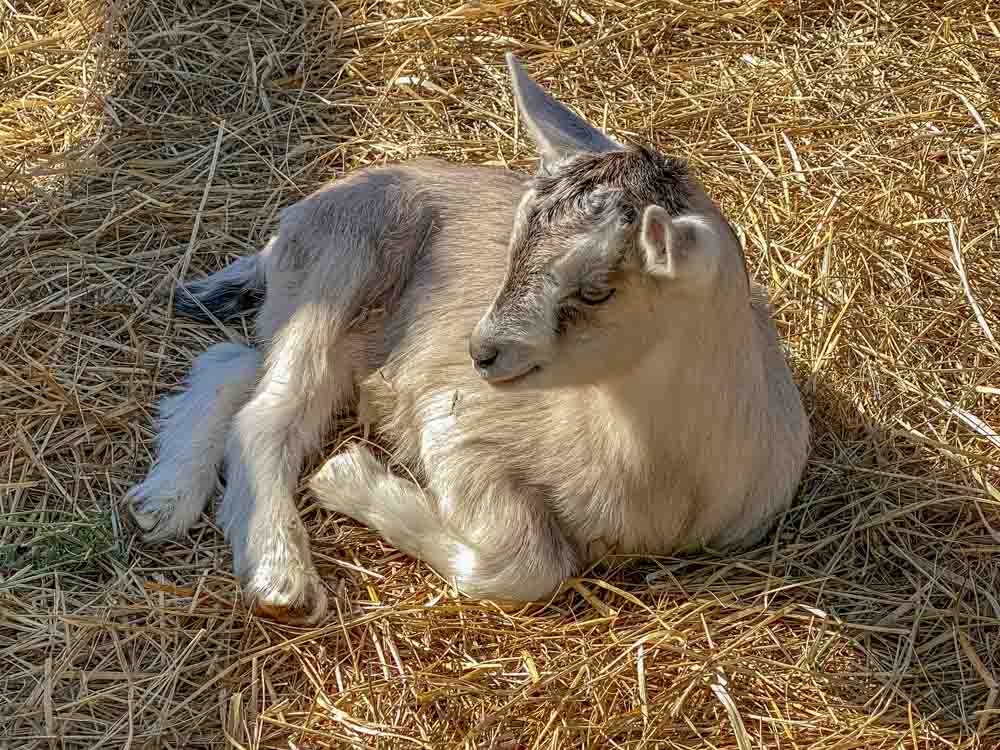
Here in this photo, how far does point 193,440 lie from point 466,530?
1.09 meters

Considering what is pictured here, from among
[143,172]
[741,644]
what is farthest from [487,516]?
[143,172]

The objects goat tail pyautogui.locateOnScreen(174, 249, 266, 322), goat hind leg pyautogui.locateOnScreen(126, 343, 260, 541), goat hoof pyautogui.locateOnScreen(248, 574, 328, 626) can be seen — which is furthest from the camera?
goat tail pyautogui.locateOnScreen(174, 249, 266, 322)

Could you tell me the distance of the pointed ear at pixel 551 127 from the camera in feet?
12.6

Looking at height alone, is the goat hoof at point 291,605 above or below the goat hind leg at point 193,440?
below

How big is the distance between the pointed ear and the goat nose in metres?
0.63

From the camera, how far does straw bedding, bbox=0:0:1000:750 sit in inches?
150

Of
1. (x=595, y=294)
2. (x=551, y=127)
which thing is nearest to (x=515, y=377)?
(x=595, y=294)

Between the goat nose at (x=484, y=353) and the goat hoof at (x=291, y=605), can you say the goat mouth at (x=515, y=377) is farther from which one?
the goat hoof at (x=291, y=605)

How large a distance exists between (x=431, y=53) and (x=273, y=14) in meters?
0.85

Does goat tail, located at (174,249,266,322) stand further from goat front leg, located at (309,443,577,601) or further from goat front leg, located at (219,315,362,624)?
goat front leg, located at (309,443,577,601)

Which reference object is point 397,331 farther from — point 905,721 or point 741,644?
point 905,721

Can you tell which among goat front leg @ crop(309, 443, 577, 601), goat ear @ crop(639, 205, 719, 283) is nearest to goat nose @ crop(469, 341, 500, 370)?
goat ear @ crop(639, 205, 719, 283)

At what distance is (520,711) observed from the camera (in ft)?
12.3

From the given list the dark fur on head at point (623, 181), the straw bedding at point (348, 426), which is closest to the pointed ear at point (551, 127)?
the dark fur on head at point (623, 181)
